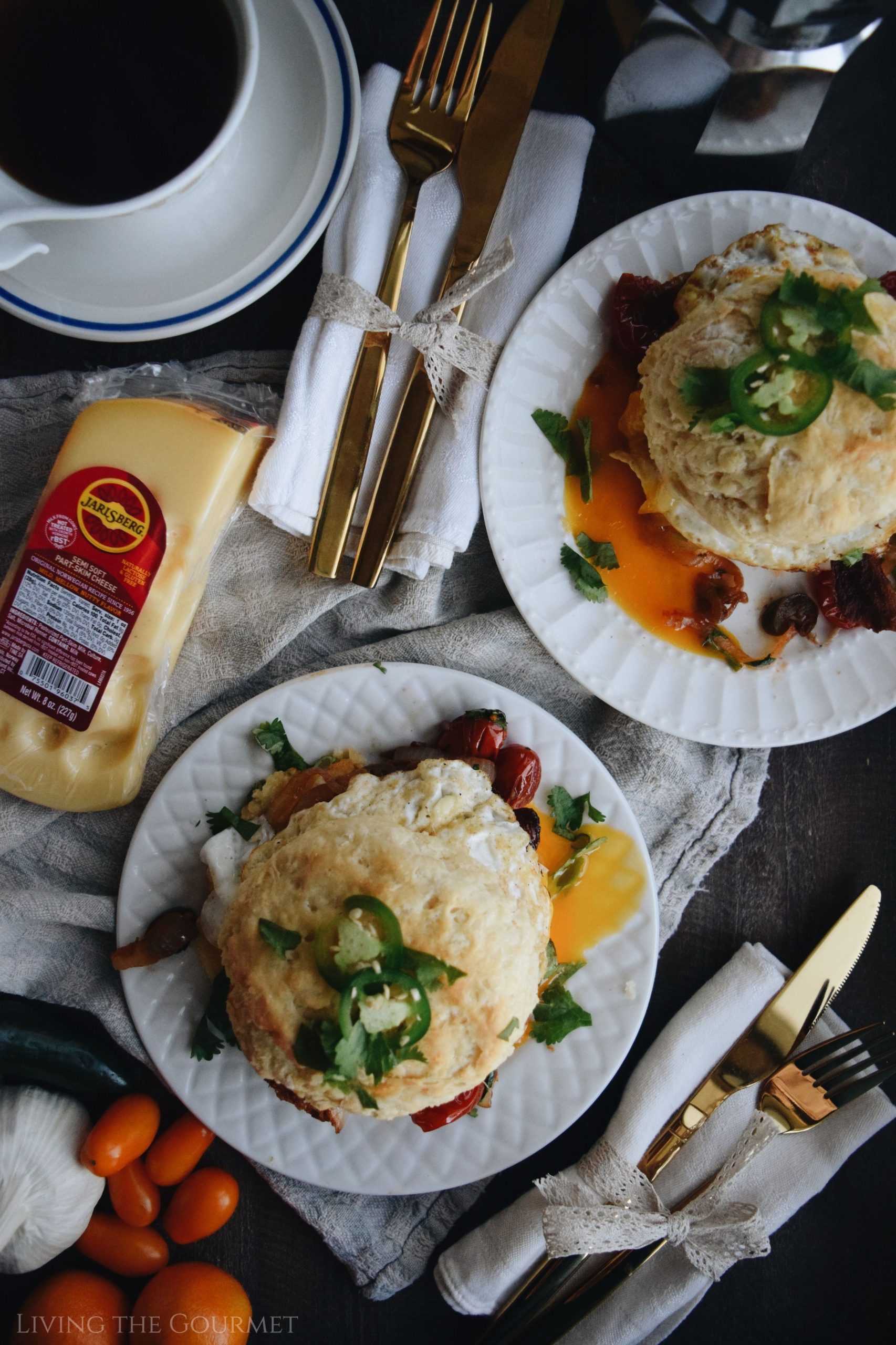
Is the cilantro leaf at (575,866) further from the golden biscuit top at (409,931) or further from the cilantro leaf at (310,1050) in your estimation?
the cilantro leaf at (310,1050)

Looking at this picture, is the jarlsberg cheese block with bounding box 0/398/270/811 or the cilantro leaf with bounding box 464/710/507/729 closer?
the jarlsberg cheese block with bounding box 0/398/270/811

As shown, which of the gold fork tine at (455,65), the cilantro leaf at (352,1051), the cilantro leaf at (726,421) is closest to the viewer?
the cilantro leaf at (352,1051)

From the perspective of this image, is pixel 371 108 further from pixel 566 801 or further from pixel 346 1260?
pixel 346 1260

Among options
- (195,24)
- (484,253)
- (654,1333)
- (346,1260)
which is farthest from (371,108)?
(654,1333)

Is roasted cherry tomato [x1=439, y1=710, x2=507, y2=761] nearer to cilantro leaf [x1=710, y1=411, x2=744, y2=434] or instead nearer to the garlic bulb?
cilantro leaf [x1=710, y1=411, x2=744, y2=434]

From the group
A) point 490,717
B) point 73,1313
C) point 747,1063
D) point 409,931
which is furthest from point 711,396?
point 73,1313

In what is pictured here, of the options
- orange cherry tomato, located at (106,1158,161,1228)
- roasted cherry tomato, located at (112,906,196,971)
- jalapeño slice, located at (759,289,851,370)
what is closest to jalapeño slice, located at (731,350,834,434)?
jalapeño slice, located at (759,289,851,370)

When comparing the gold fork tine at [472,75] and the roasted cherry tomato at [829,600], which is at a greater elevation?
the gold fork tine at [472,75]

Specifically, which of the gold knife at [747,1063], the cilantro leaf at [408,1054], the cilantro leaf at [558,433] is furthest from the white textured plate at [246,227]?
the gold knife at [747,1063]
